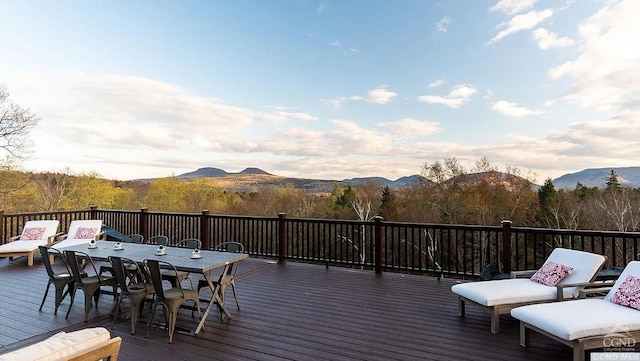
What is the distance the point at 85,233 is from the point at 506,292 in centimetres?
751

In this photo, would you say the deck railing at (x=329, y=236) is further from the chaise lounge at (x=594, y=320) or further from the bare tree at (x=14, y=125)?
the bare tree at (x=14, y=125)

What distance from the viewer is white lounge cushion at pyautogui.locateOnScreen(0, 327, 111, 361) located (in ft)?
4.32

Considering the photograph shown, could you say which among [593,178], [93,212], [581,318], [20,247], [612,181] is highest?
[593,178]

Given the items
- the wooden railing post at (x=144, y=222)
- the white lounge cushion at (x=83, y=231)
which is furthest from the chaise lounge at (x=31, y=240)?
the wooden railing post at (x=144, y=222)

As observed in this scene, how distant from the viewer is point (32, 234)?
6922mm

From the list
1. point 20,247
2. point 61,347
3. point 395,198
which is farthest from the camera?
point 395,198

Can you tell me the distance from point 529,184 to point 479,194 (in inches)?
111

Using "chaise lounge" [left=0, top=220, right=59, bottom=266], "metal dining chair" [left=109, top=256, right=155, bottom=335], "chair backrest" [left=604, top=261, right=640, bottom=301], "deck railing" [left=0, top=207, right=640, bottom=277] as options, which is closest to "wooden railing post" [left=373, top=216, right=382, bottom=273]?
"deck railing" [left=0, top=207, right=640, bottom=277]

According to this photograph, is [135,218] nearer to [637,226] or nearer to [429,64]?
[429,64]

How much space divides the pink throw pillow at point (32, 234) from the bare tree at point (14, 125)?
9.27 metres

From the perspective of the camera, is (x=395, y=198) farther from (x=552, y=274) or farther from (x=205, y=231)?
(x=552, y=274)

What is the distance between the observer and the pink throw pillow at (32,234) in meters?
6.88

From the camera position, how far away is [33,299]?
436cm

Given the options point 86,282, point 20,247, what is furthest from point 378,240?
point 20,247
